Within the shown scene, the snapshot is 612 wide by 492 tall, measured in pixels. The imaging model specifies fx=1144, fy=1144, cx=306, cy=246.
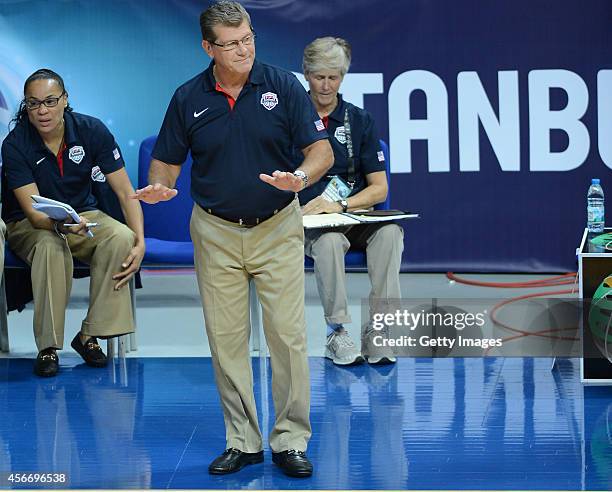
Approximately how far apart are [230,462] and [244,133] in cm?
118

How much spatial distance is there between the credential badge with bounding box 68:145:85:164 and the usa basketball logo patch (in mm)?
2070

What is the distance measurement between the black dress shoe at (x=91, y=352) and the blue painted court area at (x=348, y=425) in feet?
0.17

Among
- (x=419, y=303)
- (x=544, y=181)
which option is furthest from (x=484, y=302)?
(x=544, y=181)

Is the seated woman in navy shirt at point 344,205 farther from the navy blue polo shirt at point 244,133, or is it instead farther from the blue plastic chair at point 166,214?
the navy blue polo shirt at point 244,133

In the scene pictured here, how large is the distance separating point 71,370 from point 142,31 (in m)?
3.01

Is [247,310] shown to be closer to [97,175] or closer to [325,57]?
[325,57]

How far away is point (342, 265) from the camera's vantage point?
18.7ft

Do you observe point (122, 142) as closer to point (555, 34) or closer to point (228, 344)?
point (555, 34)

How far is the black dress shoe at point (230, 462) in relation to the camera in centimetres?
411

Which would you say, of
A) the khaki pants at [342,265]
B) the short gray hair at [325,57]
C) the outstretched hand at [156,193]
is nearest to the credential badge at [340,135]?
the short gray hair at [325,57]

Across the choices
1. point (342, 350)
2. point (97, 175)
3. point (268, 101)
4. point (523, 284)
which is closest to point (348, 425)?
point (342, 350)

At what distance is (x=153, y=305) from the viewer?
7133 millimetres

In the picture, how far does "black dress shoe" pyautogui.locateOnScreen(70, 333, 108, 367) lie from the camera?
5.72 m

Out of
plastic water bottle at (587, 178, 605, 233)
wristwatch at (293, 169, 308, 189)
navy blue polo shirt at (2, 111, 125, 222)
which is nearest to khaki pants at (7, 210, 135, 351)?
navy blue polo shirt at (2, 111, 125, 222)
